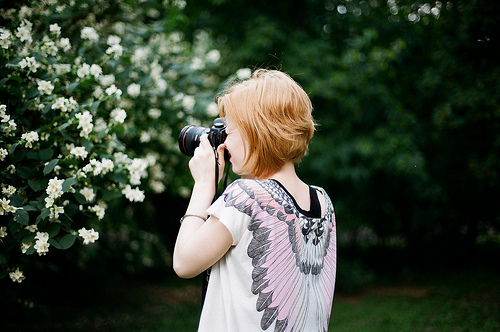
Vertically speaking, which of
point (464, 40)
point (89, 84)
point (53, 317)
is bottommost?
point (53, 317)

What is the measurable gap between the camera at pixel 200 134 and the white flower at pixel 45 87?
31.9 inches

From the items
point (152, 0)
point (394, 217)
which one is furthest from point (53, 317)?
point (394, 217)

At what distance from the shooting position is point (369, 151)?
621 centimetres

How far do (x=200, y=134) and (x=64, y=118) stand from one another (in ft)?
2.91

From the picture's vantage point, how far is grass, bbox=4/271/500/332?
5090mm

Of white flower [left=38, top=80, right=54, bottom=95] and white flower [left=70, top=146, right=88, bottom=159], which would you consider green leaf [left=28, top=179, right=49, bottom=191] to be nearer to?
white flower [left=70, top=146, right=88, bottom=159]

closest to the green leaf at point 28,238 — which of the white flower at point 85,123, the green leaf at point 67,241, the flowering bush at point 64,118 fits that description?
the flowering bush at point 64,118

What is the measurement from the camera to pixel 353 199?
7566 mm

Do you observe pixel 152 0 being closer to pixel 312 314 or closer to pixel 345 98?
pixel 312 314

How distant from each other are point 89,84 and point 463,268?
347 inches

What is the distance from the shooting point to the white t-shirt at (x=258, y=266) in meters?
1.19

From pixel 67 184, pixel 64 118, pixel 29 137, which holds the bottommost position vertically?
pixel 67 184

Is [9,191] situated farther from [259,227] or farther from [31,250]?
[259,227]

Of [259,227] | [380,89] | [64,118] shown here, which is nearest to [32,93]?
[64,118]
